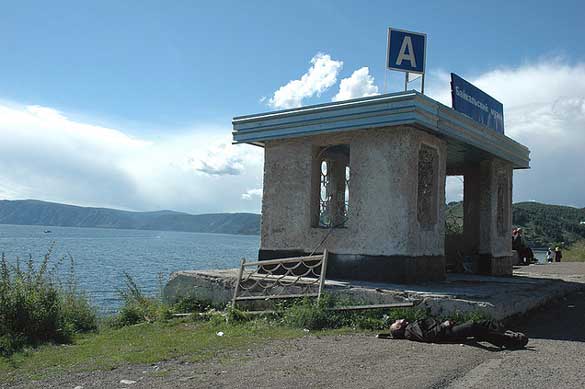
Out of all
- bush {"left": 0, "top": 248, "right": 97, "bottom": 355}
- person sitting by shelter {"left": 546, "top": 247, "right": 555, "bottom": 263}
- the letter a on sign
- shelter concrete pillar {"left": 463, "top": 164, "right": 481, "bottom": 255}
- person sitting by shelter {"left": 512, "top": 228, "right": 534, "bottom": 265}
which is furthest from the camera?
person sitting by shelter {"left": 546, "top": 247, "right": 555, "bottom": 263}

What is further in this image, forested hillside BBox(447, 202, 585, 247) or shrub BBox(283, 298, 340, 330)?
forested hillside BBox(447, 202, 585, 247)

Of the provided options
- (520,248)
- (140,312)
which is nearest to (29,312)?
(140,312)

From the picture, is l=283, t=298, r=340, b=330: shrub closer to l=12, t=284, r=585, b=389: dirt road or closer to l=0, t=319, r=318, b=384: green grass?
l=0, t=319, r=318, b=384: green grass

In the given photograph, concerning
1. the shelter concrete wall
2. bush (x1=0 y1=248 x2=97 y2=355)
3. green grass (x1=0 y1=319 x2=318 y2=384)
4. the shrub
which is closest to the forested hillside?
the shelter concrete wall

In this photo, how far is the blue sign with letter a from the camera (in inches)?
501

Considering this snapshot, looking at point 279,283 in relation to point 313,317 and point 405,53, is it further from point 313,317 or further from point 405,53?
point 405,53

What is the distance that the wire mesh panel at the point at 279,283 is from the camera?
36.5 feet

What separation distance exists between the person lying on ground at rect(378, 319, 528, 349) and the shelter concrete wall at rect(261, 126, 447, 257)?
295 cm

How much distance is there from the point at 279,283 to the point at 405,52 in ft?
18.2

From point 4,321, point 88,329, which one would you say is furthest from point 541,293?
point 4,321

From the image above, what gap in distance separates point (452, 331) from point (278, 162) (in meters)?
6.40

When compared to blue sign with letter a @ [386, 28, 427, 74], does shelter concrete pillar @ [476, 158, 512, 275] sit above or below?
below

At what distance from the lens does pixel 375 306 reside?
32.8 ft

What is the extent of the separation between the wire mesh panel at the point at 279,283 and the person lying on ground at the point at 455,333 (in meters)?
2.13
